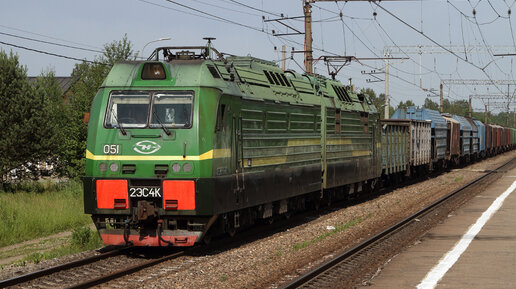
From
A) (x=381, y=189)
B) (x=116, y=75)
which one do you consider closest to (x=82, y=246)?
(x=116, y=75)

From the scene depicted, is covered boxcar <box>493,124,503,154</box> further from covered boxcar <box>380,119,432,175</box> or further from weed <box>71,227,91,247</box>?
weed <box>71,227,91,247</box>

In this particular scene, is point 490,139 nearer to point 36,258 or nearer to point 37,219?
point 37,219

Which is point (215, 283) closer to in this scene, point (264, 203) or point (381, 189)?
point (264, 203)

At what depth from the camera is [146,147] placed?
480 inches

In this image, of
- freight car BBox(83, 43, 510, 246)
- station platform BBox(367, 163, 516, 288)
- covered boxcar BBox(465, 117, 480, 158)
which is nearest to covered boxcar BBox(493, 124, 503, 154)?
covered boxcar BBox(465, 117, 480, 158)

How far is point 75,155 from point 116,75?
22.1 meters

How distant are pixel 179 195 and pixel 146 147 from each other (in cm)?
104

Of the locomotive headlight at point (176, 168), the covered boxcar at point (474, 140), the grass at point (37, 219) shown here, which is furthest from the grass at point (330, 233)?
the covered boxcar at point (474, 140)

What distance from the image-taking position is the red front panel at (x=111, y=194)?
39.8 feet

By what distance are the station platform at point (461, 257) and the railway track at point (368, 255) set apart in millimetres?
296

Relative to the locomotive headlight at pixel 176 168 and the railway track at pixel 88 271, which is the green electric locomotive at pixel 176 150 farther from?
the railway track at pixel 88 271

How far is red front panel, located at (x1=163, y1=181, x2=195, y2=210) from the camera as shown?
11.9m

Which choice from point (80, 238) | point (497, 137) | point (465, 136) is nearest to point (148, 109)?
point (80, 238)

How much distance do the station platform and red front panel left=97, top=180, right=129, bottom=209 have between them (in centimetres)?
454
